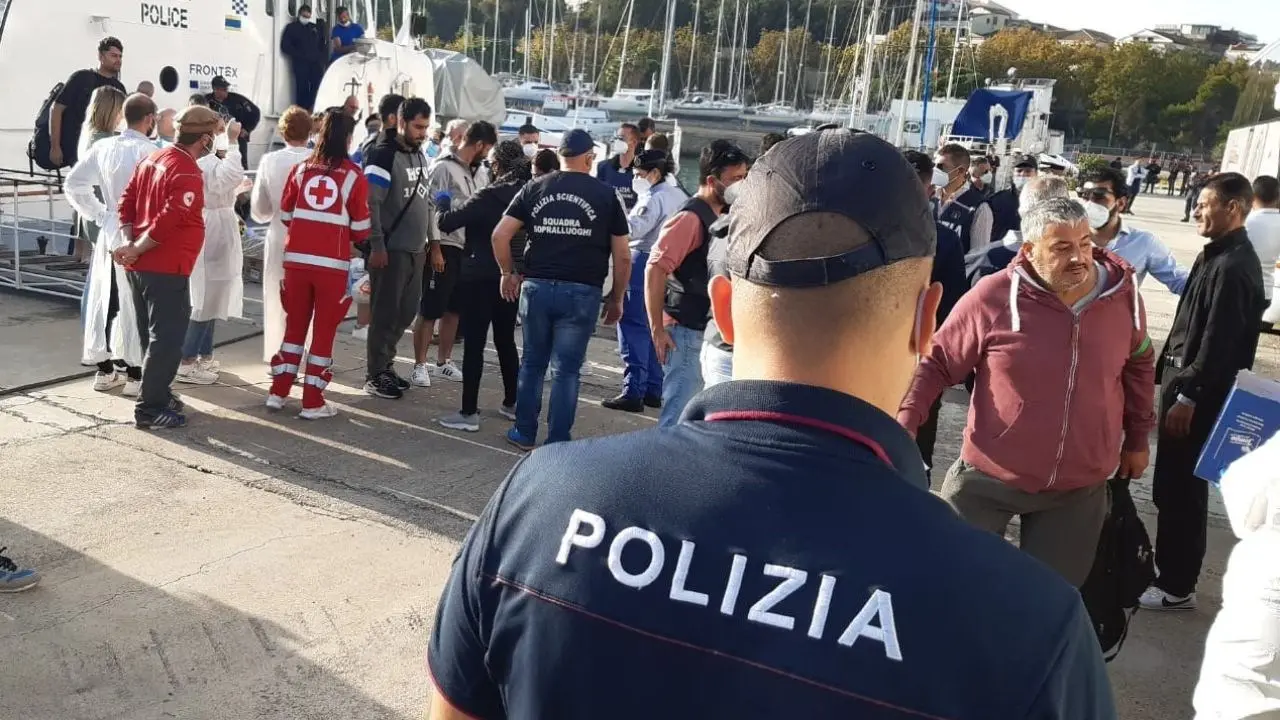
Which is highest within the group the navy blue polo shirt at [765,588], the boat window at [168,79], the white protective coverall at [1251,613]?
the boat window at [168,79]

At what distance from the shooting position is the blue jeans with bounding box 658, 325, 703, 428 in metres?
5.99

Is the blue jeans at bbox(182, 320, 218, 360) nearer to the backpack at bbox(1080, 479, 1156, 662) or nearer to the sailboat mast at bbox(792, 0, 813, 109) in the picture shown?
the backpack at bbox(1080, 479, 1156, 662)

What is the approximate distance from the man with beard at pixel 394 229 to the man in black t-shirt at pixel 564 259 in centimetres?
137

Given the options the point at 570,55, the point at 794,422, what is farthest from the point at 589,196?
the point at 570,55

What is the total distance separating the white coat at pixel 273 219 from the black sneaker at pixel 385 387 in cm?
68

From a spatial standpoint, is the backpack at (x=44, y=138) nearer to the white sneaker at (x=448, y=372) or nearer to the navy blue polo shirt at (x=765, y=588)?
the white sneaker at (x=448, y=372)

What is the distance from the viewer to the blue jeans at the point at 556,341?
642cm

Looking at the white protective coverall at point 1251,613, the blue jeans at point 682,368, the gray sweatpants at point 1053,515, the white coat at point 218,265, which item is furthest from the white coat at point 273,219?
the white protective coverall at point 1251,613

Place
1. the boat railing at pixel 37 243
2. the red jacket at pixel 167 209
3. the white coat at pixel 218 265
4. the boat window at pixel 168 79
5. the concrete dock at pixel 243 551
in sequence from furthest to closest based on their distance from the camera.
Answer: the boat window at pixel 168 79 < the boat railing at pixel 37 243 < the white coat at pixel 218 265 < the red jacket at pixel 167 209 < the concrete dock at pixel 243 551

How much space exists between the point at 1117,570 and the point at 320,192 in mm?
4991

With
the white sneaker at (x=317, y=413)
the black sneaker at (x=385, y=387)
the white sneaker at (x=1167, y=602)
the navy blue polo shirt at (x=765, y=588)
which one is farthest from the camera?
the black sneaker at (x=385, y=387)

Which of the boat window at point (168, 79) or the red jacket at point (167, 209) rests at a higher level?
the boat window at point (168, 79)

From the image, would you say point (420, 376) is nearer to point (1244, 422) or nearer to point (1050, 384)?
point (1050, 384)

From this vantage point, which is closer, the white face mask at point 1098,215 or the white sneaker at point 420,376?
the white face mask at point 1098,215
